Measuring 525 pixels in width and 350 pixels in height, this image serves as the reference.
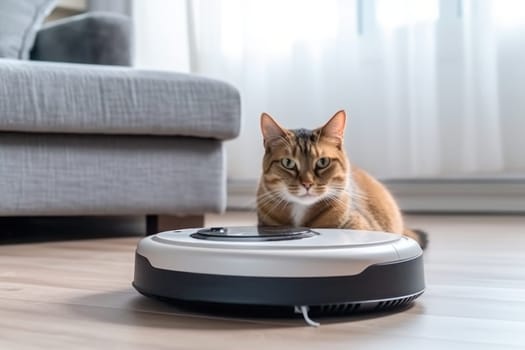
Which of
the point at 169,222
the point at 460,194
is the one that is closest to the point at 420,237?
the point at 169,222

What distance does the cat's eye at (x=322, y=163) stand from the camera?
119 cm

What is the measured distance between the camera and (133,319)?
0.83 m

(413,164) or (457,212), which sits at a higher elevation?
(413,164)

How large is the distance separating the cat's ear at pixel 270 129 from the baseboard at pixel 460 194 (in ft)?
4.52

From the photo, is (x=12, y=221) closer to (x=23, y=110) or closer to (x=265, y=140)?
(x=23, y=110)

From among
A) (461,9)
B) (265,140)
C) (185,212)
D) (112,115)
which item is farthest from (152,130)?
(461,9)

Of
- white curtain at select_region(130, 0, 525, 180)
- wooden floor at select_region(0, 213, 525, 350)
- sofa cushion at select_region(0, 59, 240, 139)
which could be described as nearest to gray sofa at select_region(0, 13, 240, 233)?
sofa cushion at select_region(0, 59, 240, 139)

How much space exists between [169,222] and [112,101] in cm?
37

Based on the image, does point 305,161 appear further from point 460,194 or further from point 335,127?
point 460,194

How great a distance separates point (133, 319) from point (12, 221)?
1550mm

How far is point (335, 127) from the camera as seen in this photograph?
1.20 meters

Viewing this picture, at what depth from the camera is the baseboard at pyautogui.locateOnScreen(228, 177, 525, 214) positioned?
240cm

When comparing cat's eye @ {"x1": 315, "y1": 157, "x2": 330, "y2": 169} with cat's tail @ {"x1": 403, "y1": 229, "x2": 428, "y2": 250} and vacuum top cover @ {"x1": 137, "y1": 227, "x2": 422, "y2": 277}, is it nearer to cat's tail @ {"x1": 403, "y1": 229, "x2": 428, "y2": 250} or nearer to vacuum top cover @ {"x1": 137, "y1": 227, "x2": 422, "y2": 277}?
vacuum top cover @ {"x1": 137, "y1": 227, "x2": 422, "y2": 277}

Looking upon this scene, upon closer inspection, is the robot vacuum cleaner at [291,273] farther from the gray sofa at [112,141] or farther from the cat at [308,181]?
the gray sofa at [112,141]
